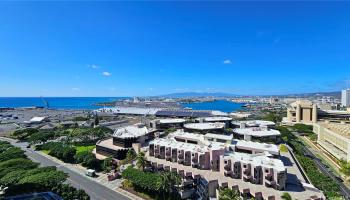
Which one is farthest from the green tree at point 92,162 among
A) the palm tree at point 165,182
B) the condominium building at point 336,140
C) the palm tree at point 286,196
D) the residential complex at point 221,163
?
the condominium building at point 336,140

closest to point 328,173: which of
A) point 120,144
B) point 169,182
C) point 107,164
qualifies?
point 169,182

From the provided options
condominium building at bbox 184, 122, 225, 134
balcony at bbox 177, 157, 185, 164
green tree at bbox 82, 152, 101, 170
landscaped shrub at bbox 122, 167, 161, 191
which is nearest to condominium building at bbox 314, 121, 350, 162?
condominium building at bbox 184, 122, 225, 134

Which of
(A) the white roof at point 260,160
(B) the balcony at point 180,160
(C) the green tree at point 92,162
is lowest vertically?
(C) the green tree at point 92,162

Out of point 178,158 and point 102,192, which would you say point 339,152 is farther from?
point 102,192

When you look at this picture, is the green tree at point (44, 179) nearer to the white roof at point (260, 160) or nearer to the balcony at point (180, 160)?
the balcony at point (180, 160)

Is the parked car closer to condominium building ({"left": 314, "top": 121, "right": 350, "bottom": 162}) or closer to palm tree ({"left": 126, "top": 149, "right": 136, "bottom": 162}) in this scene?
palm tree ({"left": 126, "top": 149, "right": 136, "bottom": 162})

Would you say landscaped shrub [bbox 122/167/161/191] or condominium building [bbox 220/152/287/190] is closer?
condominium building [bbox 220/152/287/190]

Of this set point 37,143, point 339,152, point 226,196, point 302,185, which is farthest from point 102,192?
point 339,152

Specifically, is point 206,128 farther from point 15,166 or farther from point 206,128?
point 15,166
